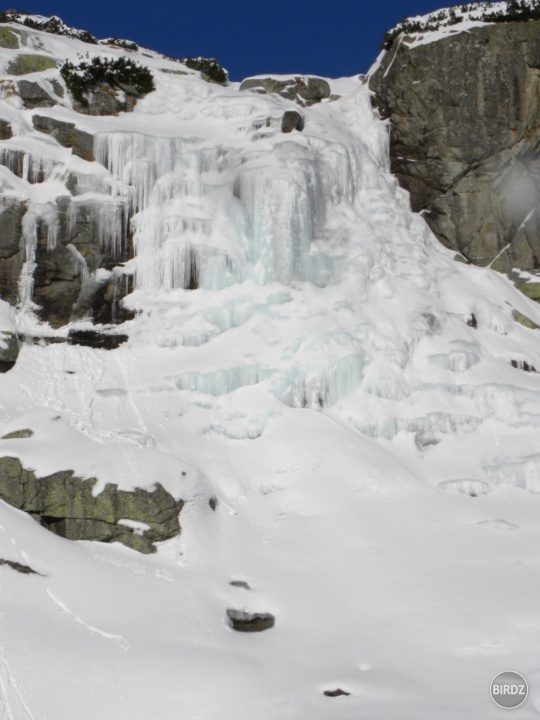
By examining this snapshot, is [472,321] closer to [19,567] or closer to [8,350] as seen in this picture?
[8,350]

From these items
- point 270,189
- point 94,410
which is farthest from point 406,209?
point 94,410

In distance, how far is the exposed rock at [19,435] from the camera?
1565 cm

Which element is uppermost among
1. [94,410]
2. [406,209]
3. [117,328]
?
[406,209]

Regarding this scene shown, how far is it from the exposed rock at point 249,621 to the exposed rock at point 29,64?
19.7 metres

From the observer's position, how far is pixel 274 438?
18.5 m

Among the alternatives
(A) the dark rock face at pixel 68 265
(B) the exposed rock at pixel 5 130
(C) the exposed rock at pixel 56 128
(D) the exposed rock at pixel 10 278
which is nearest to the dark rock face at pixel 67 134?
(C) the exposed rock at pixel 56 128

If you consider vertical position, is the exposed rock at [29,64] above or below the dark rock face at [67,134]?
above

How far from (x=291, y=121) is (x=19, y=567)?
18061mm

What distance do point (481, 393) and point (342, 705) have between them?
1156 centimetres

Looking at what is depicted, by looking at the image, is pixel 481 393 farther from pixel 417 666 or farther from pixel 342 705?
pixel 342 705

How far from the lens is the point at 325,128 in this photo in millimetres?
26531

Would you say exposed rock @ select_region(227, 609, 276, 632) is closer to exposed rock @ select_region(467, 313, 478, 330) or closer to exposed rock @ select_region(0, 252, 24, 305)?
exposed rock @ select_region(0, 252, 24, 305)

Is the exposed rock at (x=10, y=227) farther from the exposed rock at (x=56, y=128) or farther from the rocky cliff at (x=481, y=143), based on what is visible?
the rocky cliff at (x=481, y=143)

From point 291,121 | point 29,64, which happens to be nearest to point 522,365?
point 291,121
